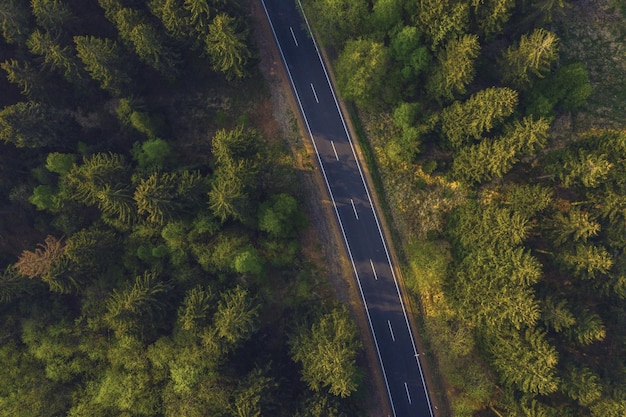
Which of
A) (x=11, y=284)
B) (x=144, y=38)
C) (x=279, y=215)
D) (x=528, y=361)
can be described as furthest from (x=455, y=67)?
(x=11, y=284)

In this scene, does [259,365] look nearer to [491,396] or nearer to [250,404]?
[250,404]

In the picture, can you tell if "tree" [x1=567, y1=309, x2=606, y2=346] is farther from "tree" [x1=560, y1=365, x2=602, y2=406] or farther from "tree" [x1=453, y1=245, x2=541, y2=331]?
"tree" [x1=453, y1=245, x2=541, y2=331]

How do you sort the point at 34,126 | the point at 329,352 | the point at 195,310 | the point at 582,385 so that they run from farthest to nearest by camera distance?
the point at 34,126, the point at 195,310, the point at 329,352, the point at 582,385

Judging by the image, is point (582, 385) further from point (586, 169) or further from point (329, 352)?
point (329, 352)

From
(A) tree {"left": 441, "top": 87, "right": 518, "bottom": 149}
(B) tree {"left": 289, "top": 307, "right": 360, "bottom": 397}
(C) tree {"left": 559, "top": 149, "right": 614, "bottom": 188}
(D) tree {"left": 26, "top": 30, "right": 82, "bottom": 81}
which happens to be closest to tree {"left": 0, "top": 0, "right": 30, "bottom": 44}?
(D) tree {"left": 26, "top": 30, "right": 82, "bottom": 81}

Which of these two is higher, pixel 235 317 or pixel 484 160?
pixel 484 160
